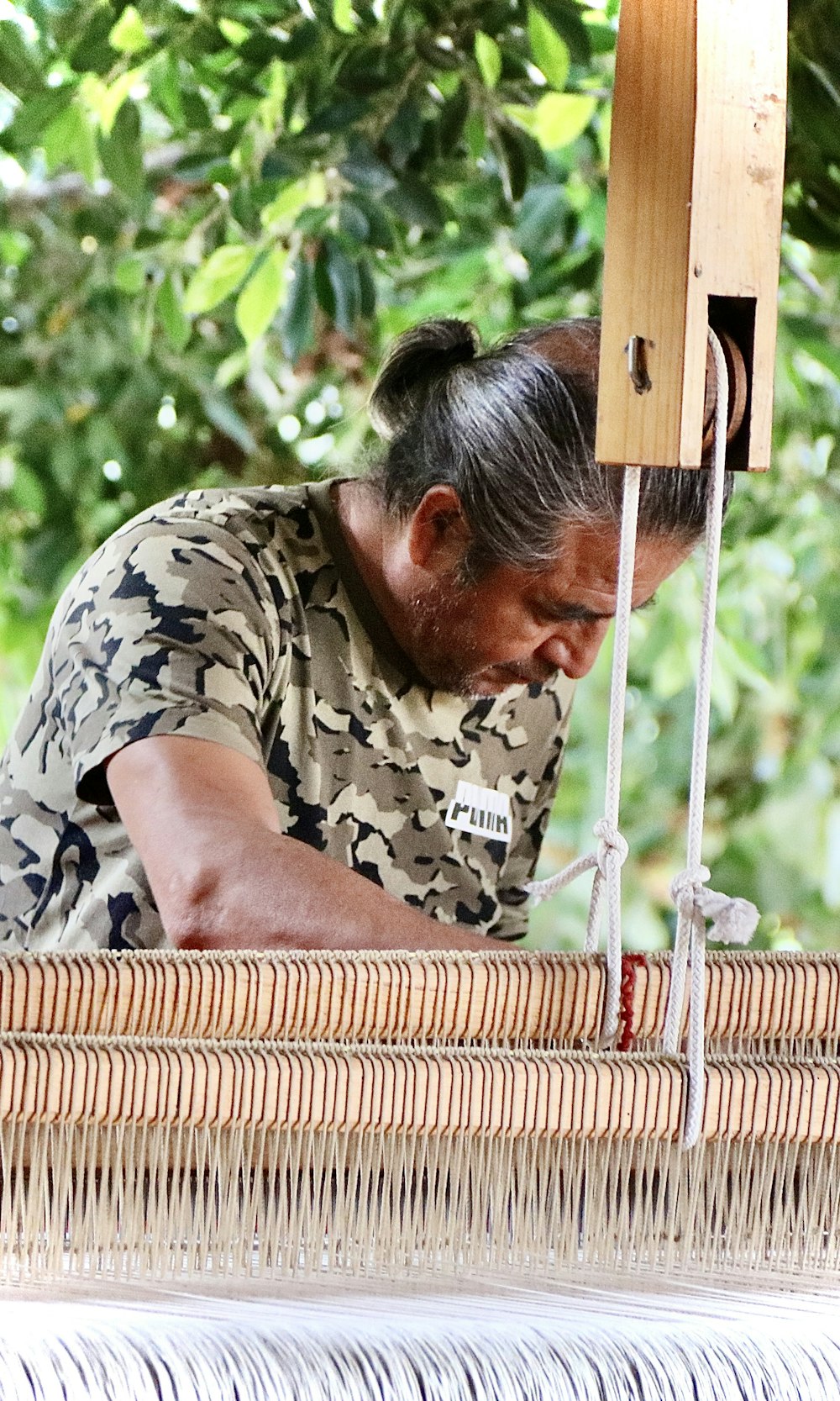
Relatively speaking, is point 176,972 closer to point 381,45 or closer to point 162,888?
point 162,888

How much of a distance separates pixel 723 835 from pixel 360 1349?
2455 millimetres

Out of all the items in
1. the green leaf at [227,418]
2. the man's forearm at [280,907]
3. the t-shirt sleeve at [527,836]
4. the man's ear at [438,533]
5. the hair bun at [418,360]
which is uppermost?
the hair bun at [418,360]

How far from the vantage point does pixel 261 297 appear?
189 cm

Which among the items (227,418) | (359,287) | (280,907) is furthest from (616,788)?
(227,418)

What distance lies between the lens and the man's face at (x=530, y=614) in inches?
56.1

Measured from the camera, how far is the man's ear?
1.50m

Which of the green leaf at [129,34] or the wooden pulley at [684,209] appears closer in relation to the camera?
the wooden pulley at [684,209]

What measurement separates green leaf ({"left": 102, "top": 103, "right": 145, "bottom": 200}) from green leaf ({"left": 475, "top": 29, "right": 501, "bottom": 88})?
14.6 inches

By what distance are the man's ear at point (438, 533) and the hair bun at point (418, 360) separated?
14cm

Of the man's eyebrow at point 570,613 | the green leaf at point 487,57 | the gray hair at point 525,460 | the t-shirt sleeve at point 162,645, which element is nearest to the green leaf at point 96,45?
the green leaf at point 487,57

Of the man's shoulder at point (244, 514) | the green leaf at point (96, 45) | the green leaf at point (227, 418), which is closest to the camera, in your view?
the man's shoulder at point (244, 514)

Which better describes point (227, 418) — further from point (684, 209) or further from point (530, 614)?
point (684, 209)

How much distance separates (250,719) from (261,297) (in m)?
0.74

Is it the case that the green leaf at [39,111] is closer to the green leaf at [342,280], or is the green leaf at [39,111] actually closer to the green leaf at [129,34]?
the green leaf at [129,34]
